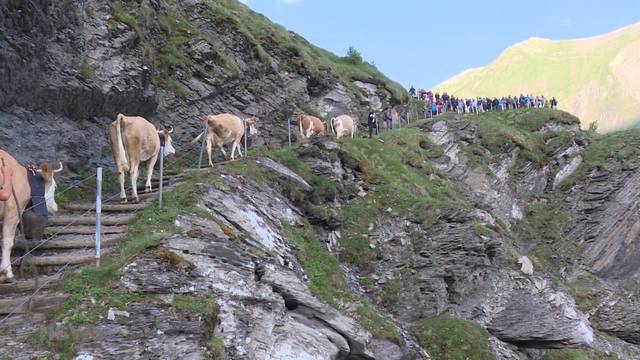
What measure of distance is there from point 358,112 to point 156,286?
2631cm

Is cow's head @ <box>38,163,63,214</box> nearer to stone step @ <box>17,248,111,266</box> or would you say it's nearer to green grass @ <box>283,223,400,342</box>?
stone step @ <box>17,248,111,266</box>

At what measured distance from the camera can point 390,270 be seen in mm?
16453

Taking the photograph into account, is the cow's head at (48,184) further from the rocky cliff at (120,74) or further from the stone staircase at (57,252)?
the rocky cliff at (120,74)

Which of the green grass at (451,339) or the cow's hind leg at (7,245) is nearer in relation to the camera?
the cow's hind leg at (7,245)

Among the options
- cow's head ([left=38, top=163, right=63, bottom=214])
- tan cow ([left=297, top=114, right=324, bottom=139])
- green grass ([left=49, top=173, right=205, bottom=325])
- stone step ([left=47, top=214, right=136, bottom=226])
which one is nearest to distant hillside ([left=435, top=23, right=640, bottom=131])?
tan cow ([left=297, top=114, right=324, bottom=139])

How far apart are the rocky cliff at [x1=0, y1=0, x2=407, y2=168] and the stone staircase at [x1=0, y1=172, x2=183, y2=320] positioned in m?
2.49

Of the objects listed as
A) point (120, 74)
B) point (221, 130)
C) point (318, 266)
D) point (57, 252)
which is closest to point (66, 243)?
point (57, 252)

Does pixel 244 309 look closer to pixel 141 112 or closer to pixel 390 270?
pixel 390 270

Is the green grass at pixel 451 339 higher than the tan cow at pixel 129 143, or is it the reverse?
the tan cow at pixel 129 143

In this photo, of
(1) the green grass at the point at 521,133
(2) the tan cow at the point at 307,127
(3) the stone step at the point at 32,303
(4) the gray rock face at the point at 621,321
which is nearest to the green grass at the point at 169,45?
(2) the tan cow at the point at 307,127

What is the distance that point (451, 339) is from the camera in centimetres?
1470

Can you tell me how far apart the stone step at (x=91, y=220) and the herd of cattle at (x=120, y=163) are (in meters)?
0.91

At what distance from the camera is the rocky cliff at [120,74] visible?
12938 mm

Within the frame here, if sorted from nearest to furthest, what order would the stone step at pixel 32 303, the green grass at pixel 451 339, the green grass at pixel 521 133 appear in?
1. the stone step at pixel 32 303
2. the green grass at pixel 451 339
3. the green grass at pixel 521 133
